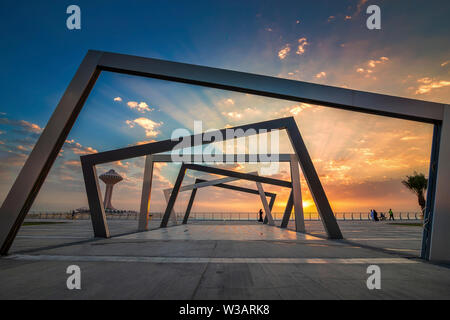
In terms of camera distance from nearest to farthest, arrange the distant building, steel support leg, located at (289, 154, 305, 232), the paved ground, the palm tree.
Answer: the paved ground → steel support leg, located at (289, 154, 305, 232) → the palm tree → the distant building

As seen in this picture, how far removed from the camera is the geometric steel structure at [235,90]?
6.41 meters

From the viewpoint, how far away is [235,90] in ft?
23.7

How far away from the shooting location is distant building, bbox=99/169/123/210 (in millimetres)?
94938

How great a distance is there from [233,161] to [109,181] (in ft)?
306

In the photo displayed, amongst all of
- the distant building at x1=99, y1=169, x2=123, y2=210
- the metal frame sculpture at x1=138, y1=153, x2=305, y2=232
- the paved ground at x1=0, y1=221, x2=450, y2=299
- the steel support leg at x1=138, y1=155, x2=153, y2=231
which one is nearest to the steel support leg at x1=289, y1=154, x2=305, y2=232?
the metal frame sculpture at x1=138, y1=153, x2=305, y2=232

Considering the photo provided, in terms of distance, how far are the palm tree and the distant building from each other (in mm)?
98045

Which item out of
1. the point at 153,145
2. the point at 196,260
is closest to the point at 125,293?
the point at 196,260

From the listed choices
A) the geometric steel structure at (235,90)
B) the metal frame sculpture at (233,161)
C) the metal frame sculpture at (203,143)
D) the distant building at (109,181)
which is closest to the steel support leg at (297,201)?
the metal frame sculpture at (233,161)

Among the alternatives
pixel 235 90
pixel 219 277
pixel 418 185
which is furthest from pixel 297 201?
pixel 418 185

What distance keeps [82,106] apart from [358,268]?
971 centimetres

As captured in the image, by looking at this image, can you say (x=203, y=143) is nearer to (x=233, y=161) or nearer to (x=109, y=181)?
(x=233, y=161)

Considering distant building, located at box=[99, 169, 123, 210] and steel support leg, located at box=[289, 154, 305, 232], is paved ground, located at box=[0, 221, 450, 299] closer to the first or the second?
steel support leg, located at box=[289, 154, 305, 232]
